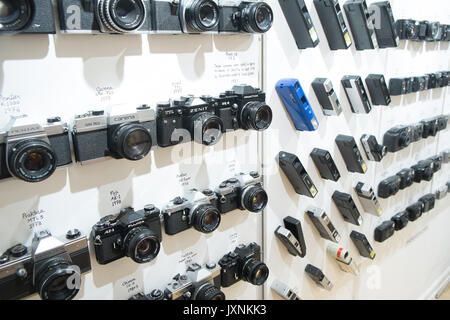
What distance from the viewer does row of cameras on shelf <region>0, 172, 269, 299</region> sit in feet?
2.69

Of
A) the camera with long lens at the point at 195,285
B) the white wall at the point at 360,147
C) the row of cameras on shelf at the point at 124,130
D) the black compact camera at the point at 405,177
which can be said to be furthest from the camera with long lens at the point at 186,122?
the black compact camera at the point at 405,177

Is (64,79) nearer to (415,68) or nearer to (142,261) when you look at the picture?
(142,261)

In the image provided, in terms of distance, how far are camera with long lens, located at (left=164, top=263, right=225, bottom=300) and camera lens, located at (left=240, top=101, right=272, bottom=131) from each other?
1.78ft

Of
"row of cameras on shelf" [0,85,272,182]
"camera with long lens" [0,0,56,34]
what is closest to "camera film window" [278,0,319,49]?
"row of cameras on shelf" [0,85,272,182]

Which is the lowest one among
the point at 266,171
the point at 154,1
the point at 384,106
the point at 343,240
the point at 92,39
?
the point at 343,240

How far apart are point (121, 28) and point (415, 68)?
1.84 m

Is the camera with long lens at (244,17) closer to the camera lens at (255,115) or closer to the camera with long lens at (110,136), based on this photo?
the camera lens at (255,115)

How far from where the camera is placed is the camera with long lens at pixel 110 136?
2.81 ft

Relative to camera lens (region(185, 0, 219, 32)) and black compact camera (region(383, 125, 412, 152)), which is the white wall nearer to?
black compact camera (region(383, 125, 412, 152))

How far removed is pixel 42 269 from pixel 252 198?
0.70 metres

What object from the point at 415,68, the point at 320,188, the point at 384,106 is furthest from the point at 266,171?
the point at 415,68

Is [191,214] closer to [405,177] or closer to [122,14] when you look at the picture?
[122,14]

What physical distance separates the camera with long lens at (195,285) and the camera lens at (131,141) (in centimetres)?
51

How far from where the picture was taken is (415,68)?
1.99 metres
